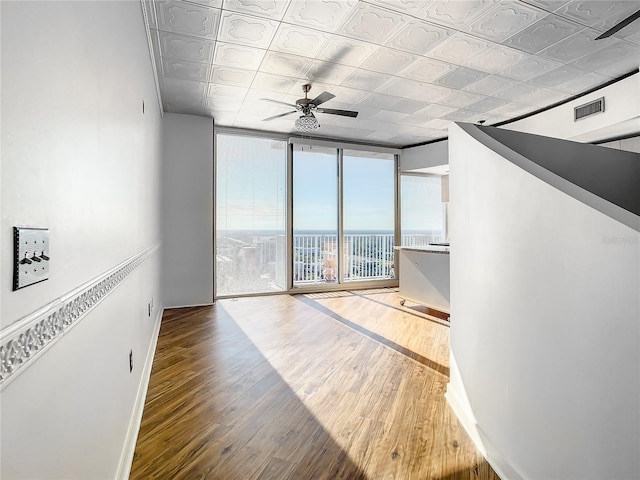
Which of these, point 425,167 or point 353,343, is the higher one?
point 425,167

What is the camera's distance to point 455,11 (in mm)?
2639

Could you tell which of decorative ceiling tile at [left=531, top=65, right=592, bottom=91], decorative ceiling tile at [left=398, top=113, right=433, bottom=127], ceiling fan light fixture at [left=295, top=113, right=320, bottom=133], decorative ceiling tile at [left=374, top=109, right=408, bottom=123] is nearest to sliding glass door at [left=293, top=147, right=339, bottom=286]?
decorative ceiling tile at [left=374, top=109, right=408, bottom=123]

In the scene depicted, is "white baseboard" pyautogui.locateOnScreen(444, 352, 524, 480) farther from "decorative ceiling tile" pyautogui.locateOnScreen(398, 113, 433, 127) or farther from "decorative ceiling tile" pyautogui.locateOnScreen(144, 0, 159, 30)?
"decorative ceiling tile" pyautogui.locateOnScreen(398, 113, 433, 127)

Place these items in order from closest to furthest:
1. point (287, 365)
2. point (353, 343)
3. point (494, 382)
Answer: point (494, 382)
point (287, 365)
point (353, 343)

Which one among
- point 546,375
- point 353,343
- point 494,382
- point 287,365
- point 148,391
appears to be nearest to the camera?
point 546,375

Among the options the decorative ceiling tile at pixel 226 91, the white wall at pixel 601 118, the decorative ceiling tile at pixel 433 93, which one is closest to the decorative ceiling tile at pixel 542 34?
the decorative ceiling tile at pixel 433 93

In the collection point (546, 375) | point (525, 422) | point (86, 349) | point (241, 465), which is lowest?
point (241, 465)

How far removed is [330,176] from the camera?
250 inches

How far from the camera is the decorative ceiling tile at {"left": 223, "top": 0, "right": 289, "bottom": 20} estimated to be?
2.52m

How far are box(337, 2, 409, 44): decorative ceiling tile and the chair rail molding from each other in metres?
2.56

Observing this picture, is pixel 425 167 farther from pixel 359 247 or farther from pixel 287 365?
pixel 287 365

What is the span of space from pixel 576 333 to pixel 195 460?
167 centimetres

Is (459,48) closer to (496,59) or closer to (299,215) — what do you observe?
(496,59)

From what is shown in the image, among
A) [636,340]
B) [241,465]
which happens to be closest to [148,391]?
[241,465]
